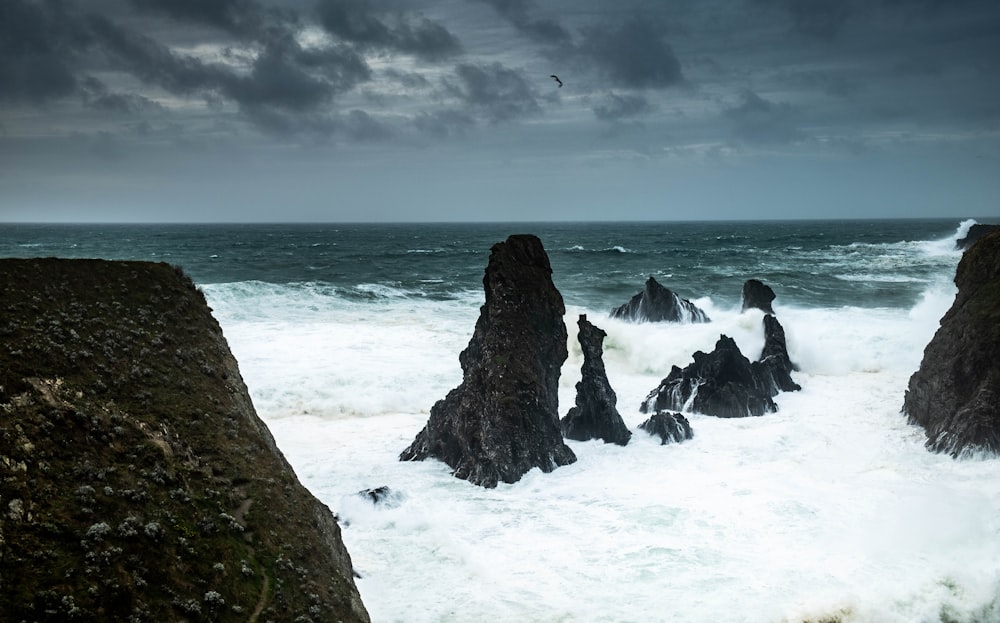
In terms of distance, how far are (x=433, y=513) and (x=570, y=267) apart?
89932 mm

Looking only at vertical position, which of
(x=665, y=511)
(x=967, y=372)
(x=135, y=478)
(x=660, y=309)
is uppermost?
(x=135, y=478)

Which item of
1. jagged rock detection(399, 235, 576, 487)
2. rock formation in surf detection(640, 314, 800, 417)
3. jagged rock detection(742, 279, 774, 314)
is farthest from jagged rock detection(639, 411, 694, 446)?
jagged rock detection(742, 279, 774, 314)

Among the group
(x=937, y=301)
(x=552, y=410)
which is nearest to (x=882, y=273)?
(x=937, y=301)

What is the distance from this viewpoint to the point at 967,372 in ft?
98.8

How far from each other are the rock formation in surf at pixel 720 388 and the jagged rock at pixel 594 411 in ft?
17.5

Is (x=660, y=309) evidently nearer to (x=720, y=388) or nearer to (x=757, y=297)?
(x=757, y=297)

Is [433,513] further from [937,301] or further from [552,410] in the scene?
[937,301]

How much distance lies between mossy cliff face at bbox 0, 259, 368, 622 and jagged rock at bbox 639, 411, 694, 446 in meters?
17.5

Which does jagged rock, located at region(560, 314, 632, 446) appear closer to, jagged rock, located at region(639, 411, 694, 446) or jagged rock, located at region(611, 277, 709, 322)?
jagged rock, located at region(639, 411, 694, 446)

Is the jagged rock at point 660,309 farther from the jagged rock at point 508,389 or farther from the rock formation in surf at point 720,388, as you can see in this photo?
the jagged rock at point 508,389

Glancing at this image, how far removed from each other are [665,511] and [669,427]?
767 cm

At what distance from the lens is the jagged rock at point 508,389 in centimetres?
2836

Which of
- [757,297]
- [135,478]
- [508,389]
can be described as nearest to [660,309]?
[757,297]

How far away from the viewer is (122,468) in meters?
14.3
